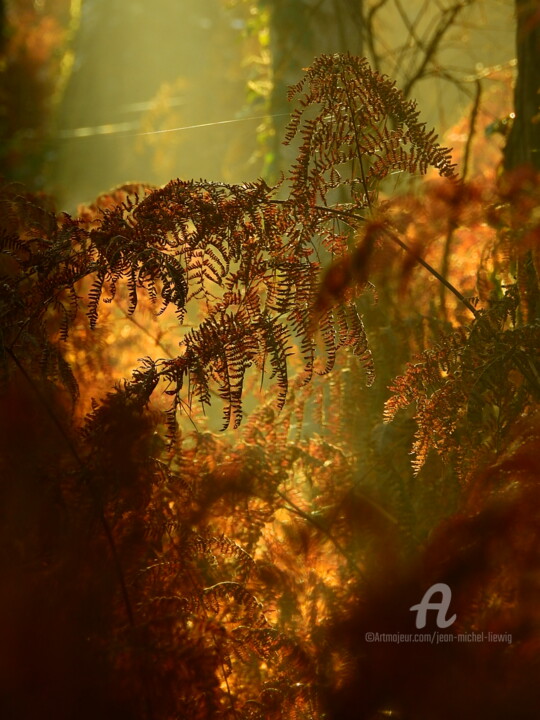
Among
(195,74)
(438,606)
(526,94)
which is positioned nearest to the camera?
(438,606)

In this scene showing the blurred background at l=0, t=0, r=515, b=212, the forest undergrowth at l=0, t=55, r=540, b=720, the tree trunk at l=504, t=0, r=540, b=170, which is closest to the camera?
the forest undergrowth at l=0, t=55, r=540, b=720

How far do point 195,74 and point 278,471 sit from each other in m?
12.4

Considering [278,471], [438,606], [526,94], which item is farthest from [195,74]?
[438,606]

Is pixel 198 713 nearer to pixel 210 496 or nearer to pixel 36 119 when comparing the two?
pixel 210 496

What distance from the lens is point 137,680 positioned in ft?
5.30

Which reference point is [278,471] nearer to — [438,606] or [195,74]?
[438,606]

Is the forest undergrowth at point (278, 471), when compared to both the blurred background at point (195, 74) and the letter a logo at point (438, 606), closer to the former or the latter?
the letter a logo at point (438, 606)

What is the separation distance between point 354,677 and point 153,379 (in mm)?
735

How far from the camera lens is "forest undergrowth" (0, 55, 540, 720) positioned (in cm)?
146

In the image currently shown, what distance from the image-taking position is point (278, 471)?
206 centimetres

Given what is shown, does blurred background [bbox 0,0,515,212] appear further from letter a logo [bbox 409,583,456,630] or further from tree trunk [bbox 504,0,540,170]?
letter a logo [bbox 409,583,456,630]

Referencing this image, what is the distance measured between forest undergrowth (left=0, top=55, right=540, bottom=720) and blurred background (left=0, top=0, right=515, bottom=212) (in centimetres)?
54

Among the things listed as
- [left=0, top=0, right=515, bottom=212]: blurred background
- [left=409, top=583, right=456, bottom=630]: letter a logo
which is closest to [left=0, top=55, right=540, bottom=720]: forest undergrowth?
[left=409, top=583, right=456, bottom=630]: letter a logo

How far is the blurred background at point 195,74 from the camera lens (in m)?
3.44
